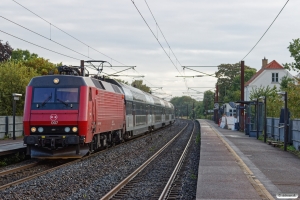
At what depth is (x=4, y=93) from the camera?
34438mm

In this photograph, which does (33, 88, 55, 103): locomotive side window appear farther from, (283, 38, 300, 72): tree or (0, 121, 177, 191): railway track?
(283, 38, 300, 72): tree

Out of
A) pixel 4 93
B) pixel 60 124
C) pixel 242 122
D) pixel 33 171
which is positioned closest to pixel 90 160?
pixel 60 124

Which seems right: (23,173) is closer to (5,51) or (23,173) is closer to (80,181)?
(80,181)

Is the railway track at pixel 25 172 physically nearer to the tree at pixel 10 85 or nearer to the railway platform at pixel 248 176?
the railway platform at pixel 248 176

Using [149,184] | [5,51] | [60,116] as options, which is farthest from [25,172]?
[5,51]

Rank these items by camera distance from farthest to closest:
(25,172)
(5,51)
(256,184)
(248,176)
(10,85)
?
(5,51) → (10,85) → (25,172) → (248,176) → (256,184)

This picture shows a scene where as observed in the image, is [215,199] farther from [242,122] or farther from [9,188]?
[242,122]

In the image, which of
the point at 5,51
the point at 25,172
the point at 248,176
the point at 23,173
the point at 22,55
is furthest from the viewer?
the point at 22,55

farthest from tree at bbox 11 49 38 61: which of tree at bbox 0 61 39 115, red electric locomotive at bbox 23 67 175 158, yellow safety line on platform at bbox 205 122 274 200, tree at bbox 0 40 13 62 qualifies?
yellow safety line on platform at bbox 205 122 274 200

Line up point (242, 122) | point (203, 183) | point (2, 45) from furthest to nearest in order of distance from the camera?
point (2, 45) < point (242, 122) < point (203, 183)

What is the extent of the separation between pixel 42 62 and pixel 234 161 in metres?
42.1

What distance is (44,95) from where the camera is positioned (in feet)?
58.3

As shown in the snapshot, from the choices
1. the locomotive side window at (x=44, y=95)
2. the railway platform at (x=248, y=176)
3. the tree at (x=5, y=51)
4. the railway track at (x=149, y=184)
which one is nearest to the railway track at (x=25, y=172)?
the locomotive side window at (x=44, y=95)

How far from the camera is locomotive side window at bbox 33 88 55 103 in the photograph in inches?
697
